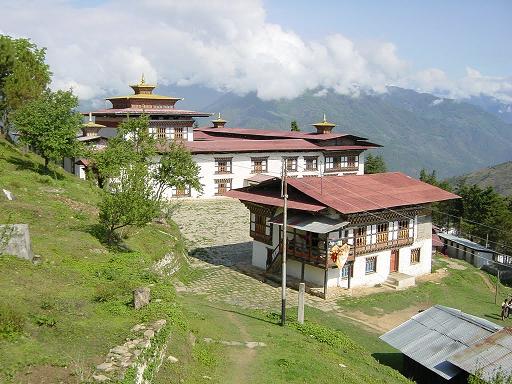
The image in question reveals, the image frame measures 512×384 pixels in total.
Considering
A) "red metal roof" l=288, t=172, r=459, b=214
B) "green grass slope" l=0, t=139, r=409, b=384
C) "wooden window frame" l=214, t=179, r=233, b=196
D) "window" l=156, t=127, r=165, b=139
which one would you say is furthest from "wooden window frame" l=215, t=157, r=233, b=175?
"green grass slope" l=0, t=139, r=409, b=384

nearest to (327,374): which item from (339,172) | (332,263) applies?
(332,263)

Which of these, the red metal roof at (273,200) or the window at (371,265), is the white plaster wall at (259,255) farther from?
the window at (371,265)

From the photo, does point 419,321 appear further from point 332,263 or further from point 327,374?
point 327,374

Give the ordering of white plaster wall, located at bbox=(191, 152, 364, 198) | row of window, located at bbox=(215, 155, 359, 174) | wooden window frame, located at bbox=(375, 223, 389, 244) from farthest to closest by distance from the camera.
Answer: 1. row of window, located at bbox=(215, 155, 359, 174)
2. white plaster wall, located at bbox=(191, 152, 364, 198)
3. wooden window frame, located at bbox=(375, 223, 389, 244)

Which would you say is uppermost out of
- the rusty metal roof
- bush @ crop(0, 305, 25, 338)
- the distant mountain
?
bush @ crop(0, 305, 25, 338)

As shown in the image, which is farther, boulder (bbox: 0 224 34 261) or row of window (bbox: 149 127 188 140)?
row of window (bbox: 149 127 188 140)

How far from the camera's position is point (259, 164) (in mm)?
53031

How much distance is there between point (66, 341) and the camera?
39.2ft

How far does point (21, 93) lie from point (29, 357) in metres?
34.4

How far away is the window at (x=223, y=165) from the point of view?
4988 centimetres

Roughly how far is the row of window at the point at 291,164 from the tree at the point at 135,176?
53.3 feet

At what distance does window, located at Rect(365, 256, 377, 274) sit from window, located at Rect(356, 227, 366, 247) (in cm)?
125

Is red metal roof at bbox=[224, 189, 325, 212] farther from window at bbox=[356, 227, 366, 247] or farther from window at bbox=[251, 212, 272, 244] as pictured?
window at bbox=[356, 227, 366, 247]

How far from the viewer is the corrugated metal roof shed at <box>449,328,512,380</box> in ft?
55.7
